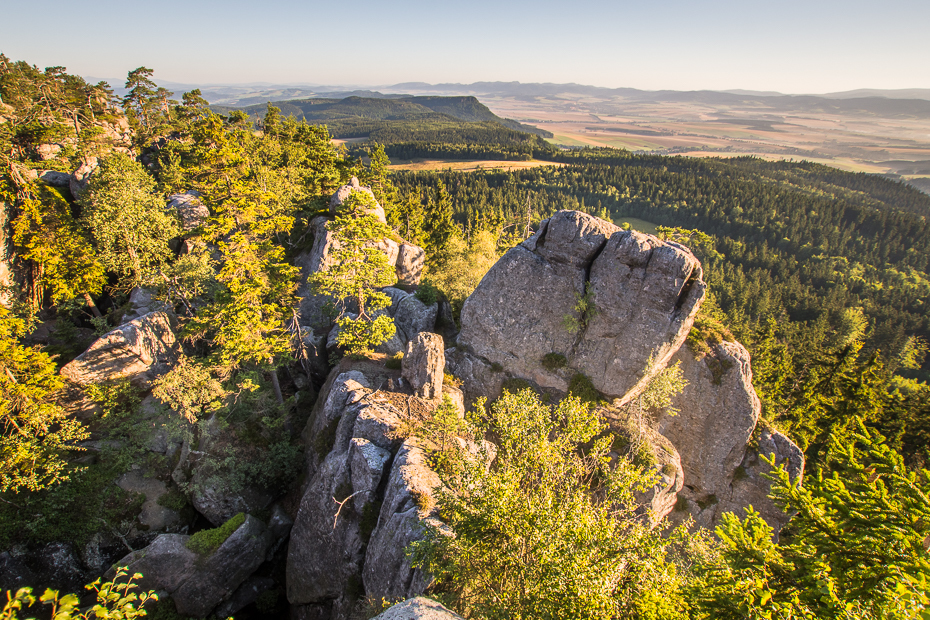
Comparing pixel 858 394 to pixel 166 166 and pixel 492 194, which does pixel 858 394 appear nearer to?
pixel 166 166

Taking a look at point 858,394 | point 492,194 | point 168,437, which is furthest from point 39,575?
point 492,194

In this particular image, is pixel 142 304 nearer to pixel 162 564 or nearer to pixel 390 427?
pixel 162 564

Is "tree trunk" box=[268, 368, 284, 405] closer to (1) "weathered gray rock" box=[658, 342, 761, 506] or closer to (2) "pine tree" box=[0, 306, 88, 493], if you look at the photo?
(2) "pine tree" box=[0, 306, 88, 493]

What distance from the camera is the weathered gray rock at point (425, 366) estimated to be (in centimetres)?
3044

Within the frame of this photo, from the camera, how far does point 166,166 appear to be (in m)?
Answer: 53.6

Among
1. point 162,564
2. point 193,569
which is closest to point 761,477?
point 193,569

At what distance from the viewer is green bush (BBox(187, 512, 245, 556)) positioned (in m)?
25.7

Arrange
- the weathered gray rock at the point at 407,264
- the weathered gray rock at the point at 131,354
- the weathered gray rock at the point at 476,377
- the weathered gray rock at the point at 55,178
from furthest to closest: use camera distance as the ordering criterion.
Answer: the weathered gray rock at the point at 407,264 → the weathered gray rock at the point at 55,178 → the weathered gray rock at the point at 476,377 → the weathered gray rock at the point at 131,354

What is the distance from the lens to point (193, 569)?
82.5ft

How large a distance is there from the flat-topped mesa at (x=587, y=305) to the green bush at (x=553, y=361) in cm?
40

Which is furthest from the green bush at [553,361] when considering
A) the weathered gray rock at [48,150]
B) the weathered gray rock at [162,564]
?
the weathered gray rock at [48,150]

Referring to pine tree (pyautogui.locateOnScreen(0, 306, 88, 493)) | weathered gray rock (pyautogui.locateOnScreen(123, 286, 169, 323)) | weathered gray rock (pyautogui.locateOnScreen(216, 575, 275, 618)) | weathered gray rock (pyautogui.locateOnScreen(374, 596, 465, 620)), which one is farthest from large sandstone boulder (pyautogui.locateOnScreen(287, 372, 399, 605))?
weathered gray rock (pyautogui.locateOnScreen(123, 286, 169, 323))

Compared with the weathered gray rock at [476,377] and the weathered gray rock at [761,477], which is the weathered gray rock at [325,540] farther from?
the weathered gray rock at [761,477]

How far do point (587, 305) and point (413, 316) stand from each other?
18364mm
